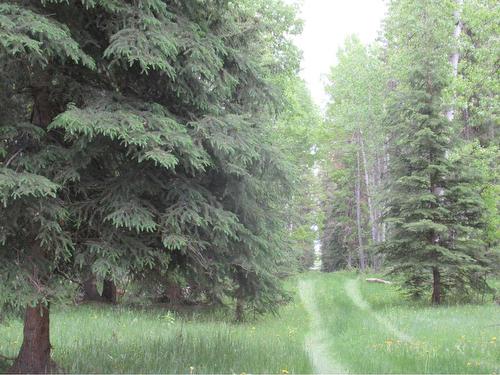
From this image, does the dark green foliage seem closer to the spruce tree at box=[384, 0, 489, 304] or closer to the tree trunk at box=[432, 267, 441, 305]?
the spruce tree at box=[384, 0, 489, 304]

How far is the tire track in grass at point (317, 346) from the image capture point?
24.9 feet

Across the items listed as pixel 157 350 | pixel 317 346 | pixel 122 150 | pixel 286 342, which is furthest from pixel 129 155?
pixel 317 346

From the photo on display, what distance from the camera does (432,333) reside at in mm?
9625

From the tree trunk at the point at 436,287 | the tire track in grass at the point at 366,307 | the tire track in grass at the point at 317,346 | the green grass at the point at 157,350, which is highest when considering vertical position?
the tree trunk at the point at 436,287

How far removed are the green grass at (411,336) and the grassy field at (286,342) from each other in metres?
0.02

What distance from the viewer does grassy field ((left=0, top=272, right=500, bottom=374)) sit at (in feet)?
22.4

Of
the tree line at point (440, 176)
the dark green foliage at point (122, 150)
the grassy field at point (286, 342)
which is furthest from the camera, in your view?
the tree line at point (440, 176)

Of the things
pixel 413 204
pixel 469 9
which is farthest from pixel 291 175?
pixel 413 204

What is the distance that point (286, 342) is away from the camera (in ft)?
29.5

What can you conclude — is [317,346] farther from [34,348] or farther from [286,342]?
[34,348]

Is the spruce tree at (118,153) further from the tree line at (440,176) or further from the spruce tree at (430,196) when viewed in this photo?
the spruce tree at (430,196)

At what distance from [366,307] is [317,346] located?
6.22 meters

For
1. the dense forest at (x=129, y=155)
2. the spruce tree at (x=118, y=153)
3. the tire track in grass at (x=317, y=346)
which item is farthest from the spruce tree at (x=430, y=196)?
the spruce tree at (x=118, y=153)

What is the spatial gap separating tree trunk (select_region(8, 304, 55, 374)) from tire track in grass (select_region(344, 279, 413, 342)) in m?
6.61
